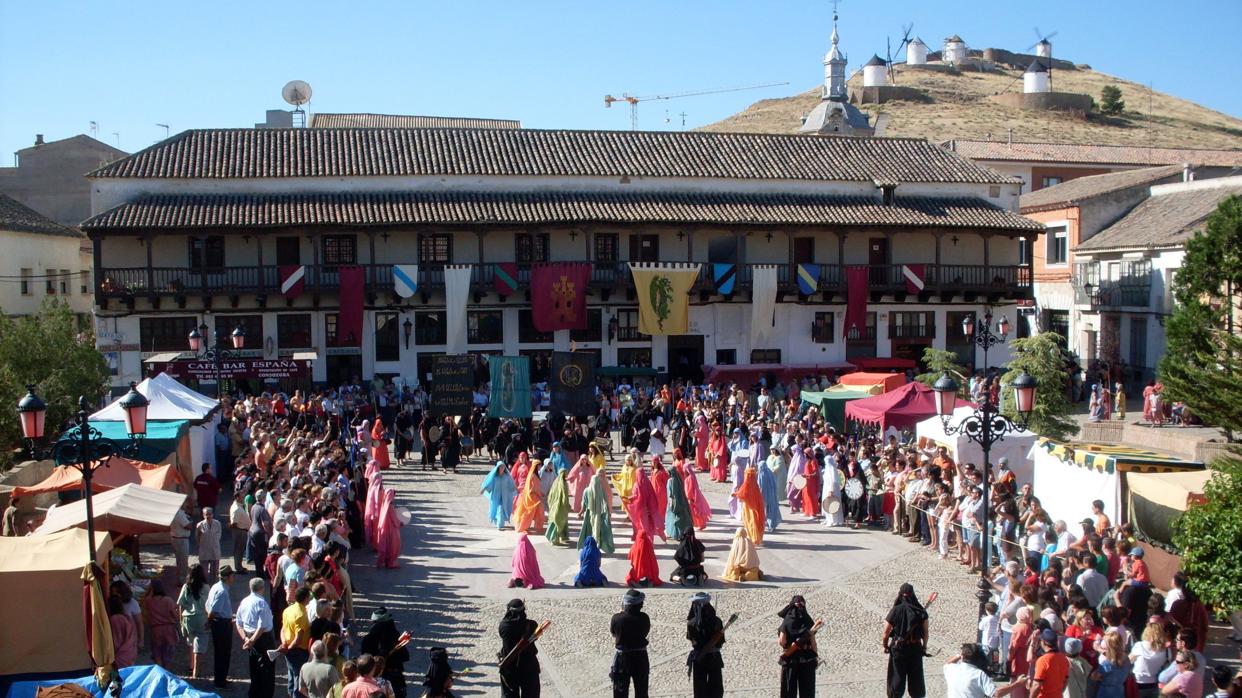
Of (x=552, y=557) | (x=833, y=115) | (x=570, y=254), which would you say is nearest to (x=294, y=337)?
(x=570, y=254)

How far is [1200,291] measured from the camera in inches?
1082

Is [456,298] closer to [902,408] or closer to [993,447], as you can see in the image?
[902,408]

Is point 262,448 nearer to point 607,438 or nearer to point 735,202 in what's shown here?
point 607,438

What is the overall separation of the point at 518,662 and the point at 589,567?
5.07 metres

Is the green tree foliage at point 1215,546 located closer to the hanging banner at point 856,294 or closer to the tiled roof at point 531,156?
the hanging banner at point 856,294

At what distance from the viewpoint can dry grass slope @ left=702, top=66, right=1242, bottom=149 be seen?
292 feet

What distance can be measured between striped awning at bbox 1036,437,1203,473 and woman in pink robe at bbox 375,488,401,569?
372 inches

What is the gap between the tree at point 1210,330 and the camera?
21.4 meters

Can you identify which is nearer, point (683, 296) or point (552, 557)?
point (552, 557)

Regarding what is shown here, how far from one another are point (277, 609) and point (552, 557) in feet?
18.7

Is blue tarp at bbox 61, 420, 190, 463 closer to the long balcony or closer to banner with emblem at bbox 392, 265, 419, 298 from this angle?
banner with emblem at bbox 392, 265, 419, 298

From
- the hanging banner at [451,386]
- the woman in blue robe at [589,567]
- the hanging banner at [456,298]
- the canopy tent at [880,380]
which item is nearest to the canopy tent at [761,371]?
the hanging banner at [456,298]

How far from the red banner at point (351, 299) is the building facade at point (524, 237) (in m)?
0.72

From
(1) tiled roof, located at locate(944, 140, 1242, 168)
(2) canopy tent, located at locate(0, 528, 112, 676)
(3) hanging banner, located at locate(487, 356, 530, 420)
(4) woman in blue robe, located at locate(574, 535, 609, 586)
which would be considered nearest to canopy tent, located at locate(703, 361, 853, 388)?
(3) hanging banner, located at locate(487, 356, 530, 420)
